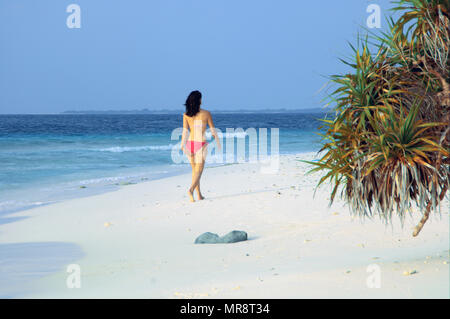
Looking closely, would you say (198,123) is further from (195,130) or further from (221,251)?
(221,251)

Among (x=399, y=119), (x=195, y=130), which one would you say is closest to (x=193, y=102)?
(x=195, y=130)

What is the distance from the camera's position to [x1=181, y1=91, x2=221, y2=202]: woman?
9039 millimetres

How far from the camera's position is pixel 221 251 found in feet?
19.4

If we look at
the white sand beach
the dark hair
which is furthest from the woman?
the white sand beach

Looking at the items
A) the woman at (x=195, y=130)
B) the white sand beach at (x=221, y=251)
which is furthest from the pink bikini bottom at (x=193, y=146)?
the white sand beach at (x=221, y=251)

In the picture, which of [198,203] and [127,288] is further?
[198,203]

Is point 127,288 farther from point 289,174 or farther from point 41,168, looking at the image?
point 41,168

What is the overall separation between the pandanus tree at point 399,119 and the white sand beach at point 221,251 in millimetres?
534

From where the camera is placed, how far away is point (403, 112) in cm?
443

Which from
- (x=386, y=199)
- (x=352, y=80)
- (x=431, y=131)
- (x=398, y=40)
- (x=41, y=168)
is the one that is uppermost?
(x=398, y=40)

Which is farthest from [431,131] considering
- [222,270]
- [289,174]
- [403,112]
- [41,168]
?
[41,168]

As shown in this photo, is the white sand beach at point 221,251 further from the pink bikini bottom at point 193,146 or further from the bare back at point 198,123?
the bare back at point 198,123

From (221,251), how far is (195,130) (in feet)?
12.1

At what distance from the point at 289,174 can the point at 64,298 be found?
896 cm
